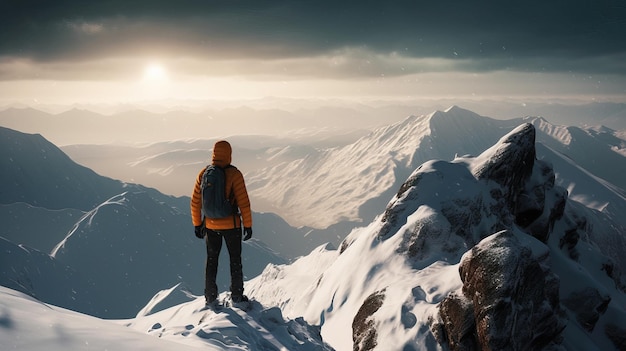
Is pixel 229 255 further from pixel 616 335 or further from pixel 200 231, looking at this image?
pixel 616 335

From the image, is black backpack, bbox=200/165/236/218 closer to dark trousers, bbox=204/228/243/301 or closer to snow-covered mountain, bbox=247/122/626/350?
dark trousers, bbox=204/228/243/301

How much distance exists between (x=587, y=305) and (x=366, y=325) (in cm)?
1550

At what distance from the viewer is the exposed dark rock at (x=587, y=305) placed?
25.0 meters

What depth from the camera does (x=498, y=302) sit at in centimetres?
1403

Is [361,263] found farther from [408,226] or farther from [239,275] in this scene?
[239,275]

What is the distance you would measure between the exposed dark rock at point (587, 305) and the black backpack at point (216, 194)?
22.6 m

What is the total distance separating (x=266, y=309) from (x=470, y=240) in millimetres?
16057

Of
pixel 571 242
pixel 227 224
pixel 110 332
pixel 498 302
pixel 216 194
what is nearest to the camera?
pixel 110 332

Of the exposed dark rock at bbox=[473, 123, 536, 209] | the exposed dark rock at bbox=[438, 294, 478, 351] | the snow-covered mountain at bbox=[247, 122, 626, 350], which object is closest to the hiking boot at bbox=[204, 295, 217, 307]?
the snow-covered mountain at bbox=[247, 122, 626, 350]

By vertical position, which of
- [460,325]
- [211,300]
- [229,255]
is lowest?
[460,325]

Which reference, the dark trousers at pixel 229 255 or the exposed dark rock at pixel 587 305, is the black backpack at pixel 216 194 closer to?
the dark trousers at pixel 229 255

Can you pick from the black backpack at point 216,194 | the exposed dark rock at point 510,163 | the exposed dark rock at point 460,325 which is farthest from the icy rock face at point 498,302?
the exposed dark rock at point 510,163

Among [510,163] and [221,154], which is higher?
[221,154]

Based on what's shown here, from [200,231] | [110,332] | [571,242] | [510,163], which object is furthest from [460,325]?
[571,242]
